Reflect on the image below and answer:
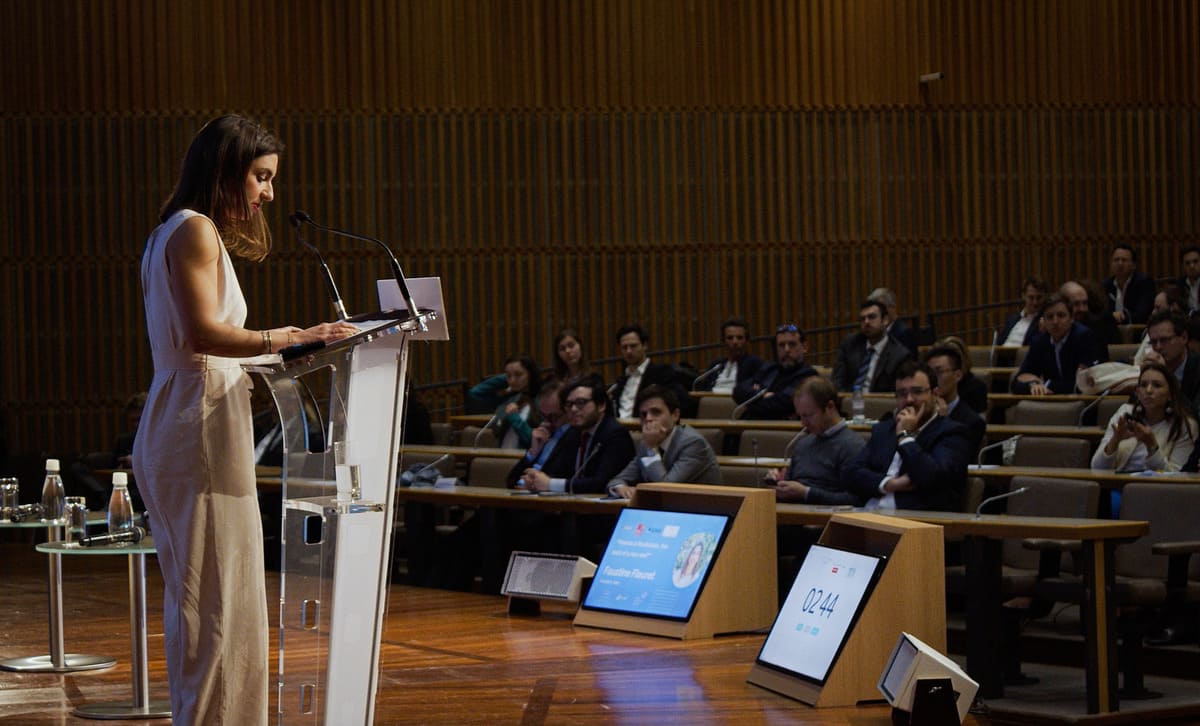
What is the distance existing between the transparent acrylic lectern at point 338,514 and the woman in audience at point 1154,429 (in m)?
3.81

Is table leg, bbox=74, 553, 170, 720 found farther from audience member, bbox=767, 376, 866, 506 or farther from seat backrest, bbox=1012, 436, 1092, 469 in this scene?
seat backrest, bbox=1012, 436, 1092, 469

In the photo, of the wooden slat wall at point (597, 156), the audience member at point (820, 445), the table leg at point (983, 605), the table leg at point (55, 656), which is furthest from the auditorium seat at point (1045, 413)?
the table leg at point (55, 656)

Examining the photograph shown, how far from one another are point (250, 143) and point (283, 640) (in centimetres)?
82

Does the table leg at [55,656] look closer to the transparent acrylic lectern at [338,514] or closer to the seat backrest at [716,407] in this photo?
the transparent acrylic lectern at [338,514]

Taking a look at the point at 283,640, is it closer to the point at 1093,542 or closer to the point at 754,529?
the point at 754,529

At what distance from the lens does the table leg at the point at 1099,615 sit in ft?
14.5

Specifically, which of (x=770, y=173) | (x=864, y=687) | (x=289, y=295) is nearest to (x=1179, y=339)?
(x=864, y=687)

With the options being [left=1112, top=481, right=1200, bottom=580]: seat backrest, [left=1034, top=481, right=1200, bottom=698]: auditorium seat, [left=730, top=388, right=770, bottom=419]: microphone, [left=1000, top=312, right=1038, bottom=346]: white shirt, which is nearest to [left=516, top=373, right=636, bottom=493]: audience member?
[left=730, top=388, right=770, bottom=419]: microphone

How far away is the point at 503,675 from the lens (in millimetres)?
4094

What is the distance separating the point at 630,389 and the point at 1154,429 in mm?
3982

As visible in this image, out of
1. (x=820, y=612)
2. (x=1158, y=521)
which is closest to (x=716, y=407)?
(x=1158, y=521)

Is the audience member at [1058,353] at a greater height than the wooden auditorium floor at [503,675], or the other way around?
the audience member at [1058,353]

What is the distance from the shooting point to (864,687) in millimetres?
3664

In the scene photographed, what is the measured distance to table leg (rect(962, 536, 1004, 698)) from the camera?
465 cm
